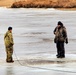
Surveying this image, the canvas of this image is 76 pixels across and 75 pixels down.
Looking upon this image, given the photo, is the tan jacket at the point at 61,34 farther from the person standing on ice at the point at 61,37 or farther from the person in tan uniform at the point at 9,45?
the person in tan uniform at the point at 9,45

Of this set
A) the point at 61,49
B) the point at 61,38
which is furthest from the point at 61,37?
the point at 61,49

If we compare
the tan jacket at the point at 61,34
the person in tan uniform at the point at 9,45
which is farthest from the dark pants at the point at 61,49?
the person in tan uniform at the point at 9,45

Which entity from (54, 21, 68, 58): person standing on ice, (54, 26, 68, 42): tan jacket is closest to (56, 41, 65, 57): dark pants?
(54, 21, 68, 58): person standing on ice

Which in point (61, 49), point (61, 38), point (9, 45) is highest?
point (61, 38)

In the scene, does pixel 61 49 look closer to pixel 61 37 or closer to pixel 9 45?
pixel 61 37

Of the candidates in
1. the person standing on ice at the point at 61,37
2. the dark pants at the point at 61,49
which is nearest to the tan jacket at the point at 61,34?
the person standing on ice at the point at 61,37

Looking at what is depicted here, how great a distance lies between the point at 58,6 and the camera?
242 feet

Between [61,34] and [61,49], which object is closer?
[61,34]

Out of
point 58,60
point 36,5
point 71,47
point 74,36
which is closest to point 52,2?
point 36,5

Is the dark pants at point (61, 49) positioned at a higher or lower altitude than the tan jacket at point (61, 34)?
lower

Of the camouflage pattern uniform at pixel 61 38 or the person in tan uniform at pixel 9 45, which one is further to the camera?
the camouflage pattern uniform at pixel 61 38

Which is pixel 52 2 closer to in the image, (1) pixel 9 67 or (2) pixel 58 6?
(2) pixel 58 6

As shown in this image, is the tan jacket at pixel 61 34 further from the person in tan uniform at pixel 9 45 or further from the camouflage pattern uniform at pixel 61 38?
the person in tan uniform at pixel 9 45

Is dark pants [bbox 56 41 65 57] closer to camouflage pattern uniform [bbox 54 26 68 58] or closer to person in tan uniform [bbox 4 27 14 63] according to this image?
camouflage pattern uniform [bbox 54 26 68 58]
